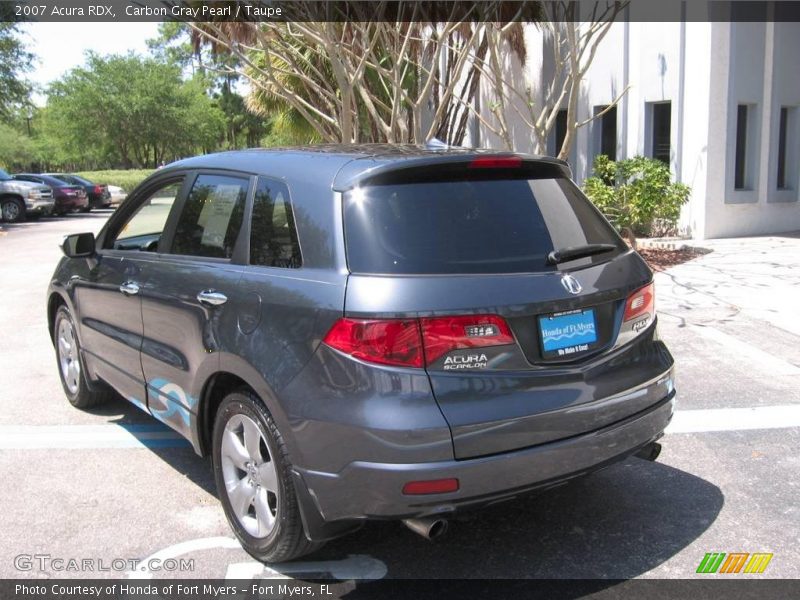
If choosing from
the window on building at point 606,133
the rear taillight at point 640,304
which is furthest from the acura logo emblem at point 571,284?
the window on building at point 606,133

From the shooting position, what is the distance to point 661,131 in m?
15.4

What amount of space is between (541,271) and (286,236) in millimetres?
1127

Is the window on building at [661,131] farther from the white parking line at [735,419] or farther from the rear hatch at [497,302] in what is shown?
the rear hatch at [497,302]

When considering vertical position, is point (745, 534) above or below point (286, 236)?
below

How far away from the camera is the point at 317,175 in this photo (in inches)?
135

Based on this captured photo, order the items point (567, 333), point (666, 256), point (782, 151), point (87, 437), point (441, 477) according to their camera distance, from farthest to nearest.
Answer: point (782, 151) < point (666, 256) < point (87, 437) < point (567, 333) < point (441, 477)

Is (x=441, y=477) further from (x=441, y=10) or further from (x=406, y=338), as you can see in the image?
(x=441, y=10)

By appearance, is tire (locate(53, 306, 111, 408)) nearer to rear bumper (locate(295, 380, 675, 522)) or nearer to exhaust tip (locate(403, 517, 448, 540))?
rear bumper (locate(295, 380, 675, 522))

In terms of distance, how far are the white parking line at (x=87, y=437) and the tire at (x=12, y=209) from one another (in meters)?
22.2

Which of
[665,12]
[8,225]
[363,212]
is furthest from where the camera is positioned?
[8,225]

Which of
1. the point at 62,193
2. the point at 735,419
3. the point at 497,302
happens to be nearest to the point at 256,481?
the point at 497,302

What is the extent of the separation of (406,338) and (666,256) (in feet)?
35.6

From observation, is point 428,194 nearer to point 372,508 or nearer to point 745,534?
point 372,508

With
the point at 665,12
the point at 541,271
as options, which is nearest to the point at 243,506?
the point at 541,271
